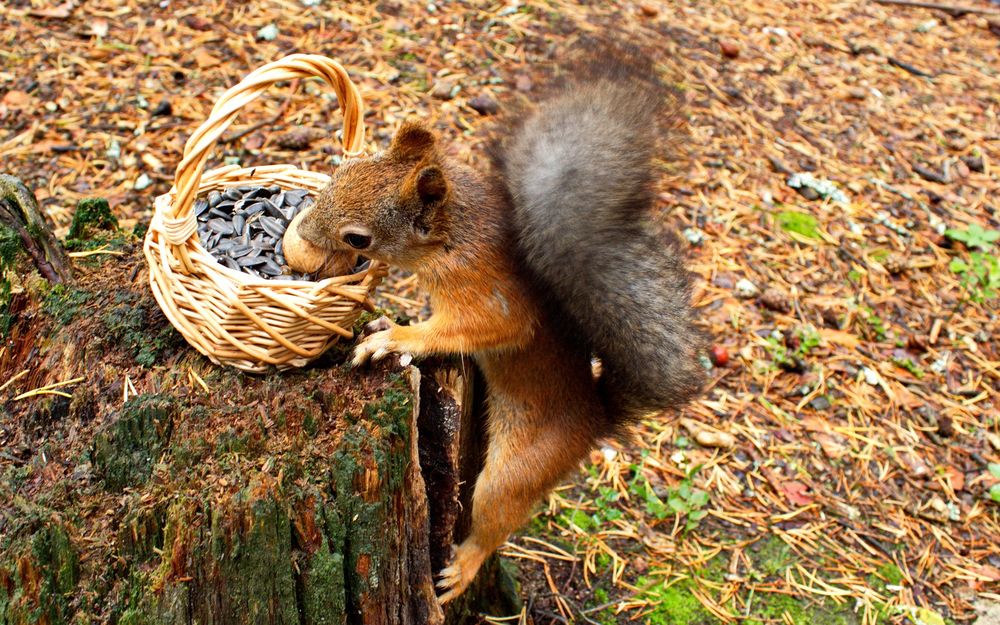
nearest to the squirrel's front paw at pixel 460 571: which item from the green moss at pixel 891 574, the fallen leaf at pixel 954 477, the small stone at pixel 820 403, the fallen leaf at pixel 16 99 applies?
the green moss at pixel 891 574

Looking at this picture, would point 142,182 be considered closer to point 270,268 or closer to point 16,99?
point 16,99

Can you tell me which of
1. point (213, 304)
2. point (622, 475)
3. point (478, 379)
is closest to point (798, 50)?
point (622, 475)

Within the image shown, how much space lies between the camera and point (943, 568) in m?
3.05

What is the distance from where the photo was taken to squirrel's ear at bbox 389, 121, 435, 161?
2232 mm

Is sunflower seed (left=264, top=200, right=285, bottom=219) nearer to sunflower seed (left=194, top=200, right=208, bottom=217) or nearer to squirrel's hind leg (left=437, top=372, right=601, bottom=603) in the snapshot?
sunflower seed (left=194, top=200, right=208, bottom=217)

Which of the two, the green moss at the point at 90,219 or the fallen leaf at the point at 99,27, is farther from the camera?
the fallen leaf at the point at 99,27

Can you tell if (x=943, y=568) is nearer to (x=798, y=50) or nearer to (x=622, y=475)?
(x=622, y=475)

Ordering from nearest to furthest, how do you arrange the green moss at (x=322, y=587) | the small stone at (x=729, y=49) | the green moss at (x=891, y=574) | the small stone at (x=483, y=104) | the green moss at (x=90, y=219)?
the green moss at (x=322, y=587), the green moss at (x=90, y=219), the green moss at (x=891, y=574), the small stone at (x=483, y=104), the small stone at (x=729, y=49)

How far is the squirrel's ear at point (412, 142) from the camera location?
2.23 metres

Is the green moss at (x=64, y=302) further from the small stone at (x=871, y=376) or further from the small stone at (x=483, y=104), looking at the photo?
the small stone at (x=871, y=376)

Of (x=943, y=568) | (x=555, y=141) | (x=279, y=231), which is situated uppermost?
(x=555, y=141)

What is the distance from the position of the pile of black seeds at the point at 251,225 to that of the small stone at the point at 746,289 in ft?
7.25

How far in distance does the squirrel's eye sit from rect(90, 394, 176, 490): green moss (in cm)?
62

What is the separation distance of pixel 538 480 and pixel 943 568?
5.40 ft
